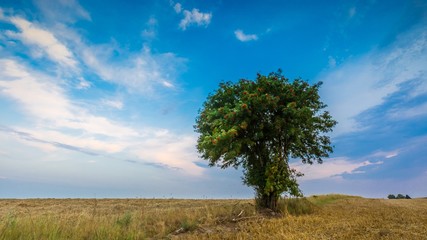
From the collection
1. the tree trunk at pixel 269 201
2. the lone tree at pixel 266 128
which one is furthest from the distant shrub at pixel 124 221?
the tree trunk at pixel 269 201

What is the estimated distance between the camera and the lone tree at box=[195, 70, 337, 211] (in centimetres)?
1904

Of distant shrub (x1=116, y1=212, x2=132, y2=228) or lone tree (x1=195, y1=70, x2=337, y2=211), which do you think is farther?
lone tree (x1=195, y1=70, x2=337, y2=211)

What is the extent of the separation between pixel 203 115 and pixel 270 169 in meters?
6.31

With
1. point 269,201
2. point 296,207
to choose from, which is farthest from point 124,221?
point 296,207

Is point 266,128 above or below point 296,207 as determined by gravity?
above

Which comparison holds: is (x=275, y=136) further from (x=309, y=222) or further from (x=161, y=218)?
(x=161, y=218)

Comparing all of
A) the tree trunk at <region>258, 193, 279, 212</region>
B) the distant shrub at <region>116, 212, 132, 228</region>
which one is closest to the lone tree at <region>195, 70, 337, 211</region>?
→ the tree trunk at <region>258, 193, 279, 212</region>

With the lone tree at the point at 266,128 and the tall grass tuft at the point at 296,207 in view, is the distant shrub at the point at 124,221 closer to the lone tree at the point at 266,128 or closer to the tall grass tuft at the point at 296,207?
the lone tree at the point at 266,128

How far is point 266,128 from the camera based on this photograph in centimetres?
2075

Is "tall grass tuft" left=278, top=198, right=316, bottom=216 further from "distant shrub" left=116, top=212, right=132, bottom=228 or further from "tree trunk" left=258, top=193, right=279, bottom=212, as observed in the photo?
"distant shrub" left=116, top=212, right=132, bottom=228

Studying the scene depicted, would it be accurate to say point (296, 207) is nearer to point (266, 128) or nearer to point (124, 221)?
point (266, 128)

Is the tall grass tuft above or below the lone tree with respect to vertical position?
below

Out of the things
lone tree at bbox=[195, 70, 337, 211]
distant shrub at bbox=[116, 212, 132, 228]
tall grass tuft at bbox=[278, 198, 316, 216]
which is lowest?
distant shrub at bbox=[116, 212, 132, 228]

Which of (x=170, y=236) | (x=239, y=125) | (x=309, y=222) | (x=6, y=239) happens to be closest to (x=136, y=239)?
(x=170, y=236)
